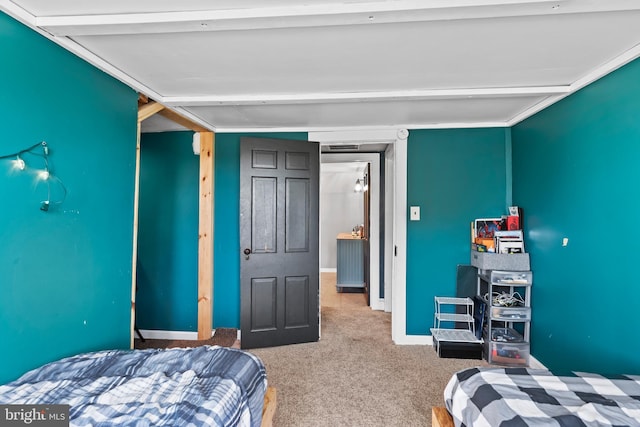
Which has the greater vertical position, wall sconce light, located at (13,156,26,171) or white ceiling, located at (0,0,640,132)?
white ceiling, located at (0,0,640,132)

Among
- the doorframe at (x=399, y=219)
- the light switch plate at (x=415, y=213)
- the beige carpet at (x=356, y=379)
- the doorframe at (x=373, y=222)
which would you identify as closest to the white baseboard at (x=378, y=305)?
the doorframe at (x=373, y=222)

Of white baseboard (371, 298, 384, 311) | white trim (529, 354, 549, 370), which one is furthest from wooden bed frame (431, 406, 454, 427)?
white baseboard (371, 298, 384, 311)

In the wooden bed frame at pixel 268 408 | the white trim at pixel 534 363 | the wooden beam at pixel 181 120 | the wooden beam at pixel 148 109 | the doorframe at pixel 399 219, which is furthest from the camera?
the doorframe at pixel 399 219

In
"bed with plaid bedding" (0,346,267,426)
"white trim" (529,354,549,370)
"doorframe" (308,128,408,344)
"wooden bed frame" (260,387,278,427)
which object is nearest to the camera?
"bed with plaid bedding" (0,346,267,426)

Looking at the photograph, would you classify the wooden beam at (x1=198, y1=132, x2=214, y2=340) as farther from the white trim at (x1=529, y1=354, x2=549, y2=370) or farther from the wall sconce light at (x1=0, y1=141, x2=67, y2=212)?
the white trim at (x1=529, y1=354, x2=549, y2=370)

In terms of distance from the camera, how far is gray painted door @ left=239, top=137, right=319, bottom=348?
10.4 feet

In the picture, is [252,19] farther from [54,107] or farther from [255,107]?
[255,107]

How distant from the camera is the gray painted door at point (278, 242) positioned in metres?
3.17

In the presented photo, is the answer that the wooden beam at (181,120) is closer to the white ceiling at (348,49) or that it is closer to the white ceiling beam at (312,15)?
the white ceiling at (348,49)

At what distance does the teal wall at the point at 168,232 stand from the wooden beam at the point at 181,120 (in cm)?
27

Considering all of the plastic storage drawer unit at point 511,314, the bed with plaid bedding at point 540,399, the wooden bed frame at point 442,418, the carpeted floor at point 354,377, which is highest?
the bed with plaid bedding at point 540,399

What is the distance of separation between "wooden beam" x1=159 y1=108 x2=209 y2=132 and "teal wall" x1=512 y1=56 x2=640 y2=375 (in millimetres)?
3159

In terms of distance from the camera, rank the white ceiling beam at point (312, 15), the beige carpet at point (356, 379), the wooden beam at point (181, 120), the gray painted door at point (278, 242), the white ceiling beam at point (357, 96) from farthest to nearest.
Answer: the gray painted door at point (278, 242)
the wooden beam at point (181, 120)
the white ceiling beam at point (357, 96)
the beige carpet at point (356, 379)
the white ceiling beam at point (312, 15)

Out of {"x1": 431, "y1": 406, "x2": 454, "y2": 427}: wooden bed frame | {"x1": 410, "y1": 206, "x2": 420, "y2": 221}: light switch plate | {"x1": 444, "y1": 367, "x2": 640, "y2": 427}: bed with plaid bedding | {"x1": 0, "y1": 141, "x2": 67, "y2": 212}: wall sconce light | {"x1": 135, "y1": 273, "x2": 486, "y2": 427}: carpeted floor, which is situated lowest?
{"x1": 135, "y1": 273, "x2": 486, "y2": 427}: carpeted floor
